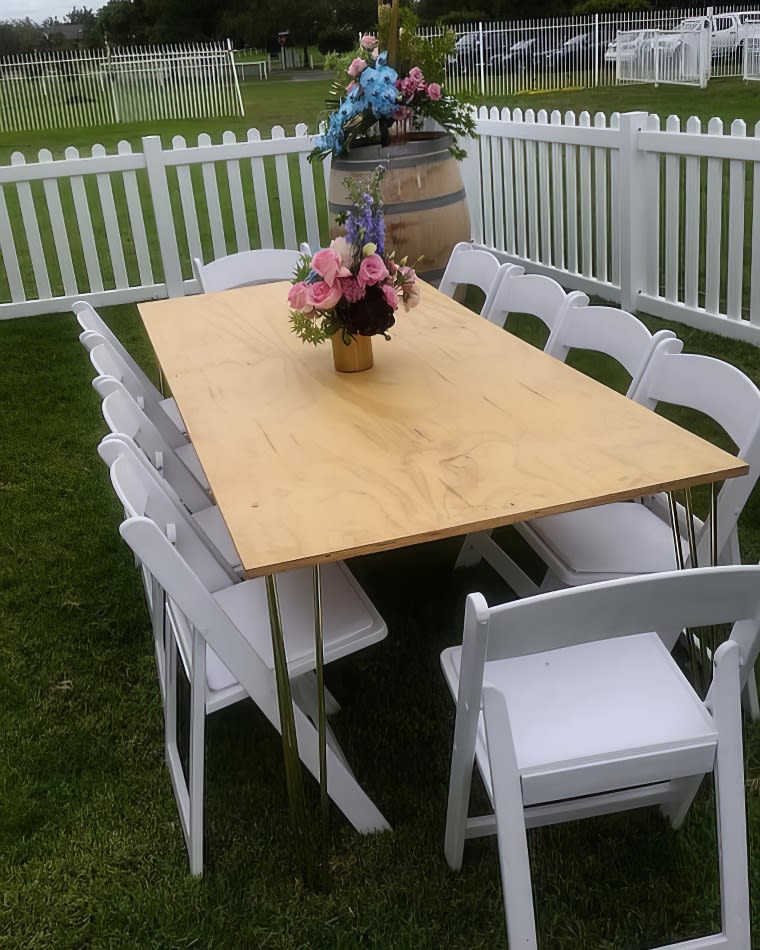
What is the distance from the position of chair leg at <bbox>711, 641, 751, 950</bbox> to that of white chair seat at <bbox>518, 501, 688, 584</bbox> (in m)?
0.66

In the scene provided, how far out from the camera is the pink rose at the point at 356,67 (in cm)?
436

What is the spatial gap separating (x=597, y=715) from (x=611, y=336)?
1296mm

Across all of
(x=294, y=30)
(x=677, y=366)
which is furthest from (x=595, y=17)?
(x=677, y=366)

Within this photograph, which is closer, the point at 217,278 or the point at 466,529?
the point at 466,529

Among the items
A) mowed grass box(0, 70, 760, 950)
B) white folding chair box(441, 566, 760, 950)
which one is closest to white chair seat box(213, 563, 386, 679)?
white folding chair box(441, 566, 760, 950)

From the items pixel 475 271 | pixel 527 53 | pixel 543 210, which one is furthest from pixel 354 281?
pixel 527 53

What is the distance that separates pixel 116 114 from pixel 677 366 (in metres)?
22.0

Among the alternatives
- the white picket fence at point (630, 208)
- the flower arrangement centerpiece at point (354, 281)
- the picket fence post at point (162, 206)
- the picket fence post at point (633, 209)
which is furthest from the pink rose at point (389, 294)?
the picket fence post at point (162, 206)

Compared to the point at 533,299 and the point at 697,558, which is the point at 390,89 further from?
the point at 697,558

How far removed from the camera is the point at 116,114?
21641 millimetres

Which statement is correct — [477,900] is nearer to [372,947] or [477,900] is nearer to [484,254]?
[372,947]

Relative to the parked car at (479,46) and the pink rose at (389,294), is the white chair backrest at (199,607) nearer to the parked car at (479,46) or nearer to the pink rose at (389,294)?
the pink rose at (389,294)

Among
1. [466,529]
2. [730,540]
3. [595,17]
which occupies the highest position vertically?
[595,17]

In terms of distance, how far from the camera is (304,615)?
6.83 ft
